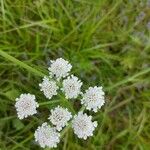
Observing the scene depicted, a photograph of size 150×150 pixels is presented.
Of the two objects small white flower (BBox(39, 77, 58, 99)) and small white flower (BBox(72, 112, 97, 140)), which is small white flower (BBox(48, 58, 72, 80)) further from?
small white flower (BBox(72, 112, 97, 140))

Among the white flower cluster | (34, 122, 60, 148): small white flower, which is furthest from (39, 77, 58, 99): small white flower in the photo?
(34, 122, 60, 148): small white flower

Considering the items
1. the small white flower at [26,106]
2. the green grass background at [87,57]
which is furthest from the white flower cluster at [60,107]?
the green grass background at [87,57]

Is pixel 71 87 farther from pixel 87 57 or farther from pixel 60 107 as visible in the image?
pixel 87 57

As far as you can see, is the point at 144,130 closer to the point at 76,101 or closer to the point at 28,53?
the point at 76,101

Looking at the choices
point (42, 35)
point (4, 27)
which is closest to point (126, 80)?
point (42, 35)

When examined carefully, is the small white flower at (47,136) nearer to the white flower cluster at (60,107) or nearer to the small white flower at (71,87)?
the white flower cluster at (60,107)

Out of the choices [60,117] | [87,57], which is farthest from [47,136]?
[87,57]
